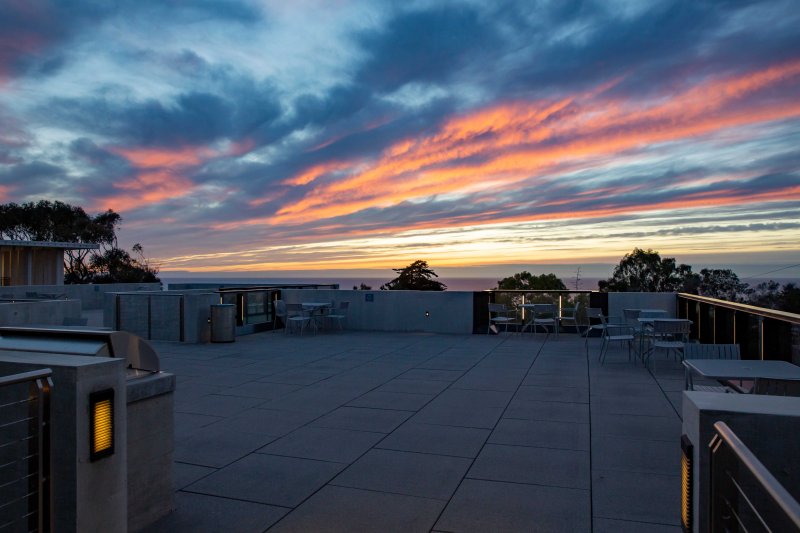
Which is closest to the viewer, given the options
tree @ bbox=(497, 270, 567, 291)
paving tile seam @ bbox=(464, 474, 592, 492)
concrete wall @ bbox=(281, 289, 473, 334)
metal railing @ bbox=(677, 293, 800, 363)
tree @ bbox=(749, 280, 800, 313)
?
paving tile seam @ bbox=(464, 474, 592, 492)

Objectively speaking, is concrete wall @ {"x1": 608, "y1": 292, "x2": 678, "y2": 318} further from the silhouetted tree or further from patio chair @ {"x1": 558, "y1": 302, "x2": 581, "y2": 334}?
the silhouetted tree

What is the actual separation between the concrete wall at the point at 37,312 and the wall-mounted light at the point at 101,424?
357 inches

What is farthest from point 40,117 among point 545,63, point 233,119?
point 545,63

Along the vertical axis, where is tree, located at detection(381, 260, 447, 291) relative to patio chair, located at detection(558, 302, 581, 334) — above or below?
above

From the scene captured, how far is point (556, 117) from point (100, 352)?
12.7 m

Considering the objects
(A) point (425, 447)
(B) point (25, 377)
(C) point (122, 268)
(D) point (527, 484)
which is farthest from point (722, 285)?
(C) point (122, 268)

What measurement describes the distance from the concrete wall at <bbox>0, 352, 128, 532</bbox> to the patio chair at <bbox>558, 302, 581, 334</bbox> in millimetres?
13117

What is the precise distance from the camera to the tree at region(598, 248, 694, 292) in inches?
1000

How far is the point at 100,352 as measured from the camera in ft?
11.1

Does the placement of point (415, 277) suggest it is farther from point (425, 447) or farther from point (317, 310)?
point (425, 447)

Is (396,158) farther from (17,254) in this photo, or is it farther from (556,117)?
(17,254)

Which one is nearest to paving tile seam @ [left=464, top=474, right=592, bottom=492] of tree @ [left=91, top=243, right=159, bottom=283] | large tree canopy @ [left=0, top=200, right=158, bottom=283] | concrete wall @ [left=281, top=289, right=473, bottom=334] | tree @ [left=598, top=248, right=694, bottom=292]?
concrete wall @ [left=281, top=289, right=473, bottom=334]

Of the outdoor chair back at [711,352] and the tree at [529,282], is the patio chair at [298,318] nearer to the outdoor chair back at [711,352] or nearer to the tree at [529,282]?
the tree at [529,282]

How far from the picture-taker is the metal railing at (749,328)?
6.86m
